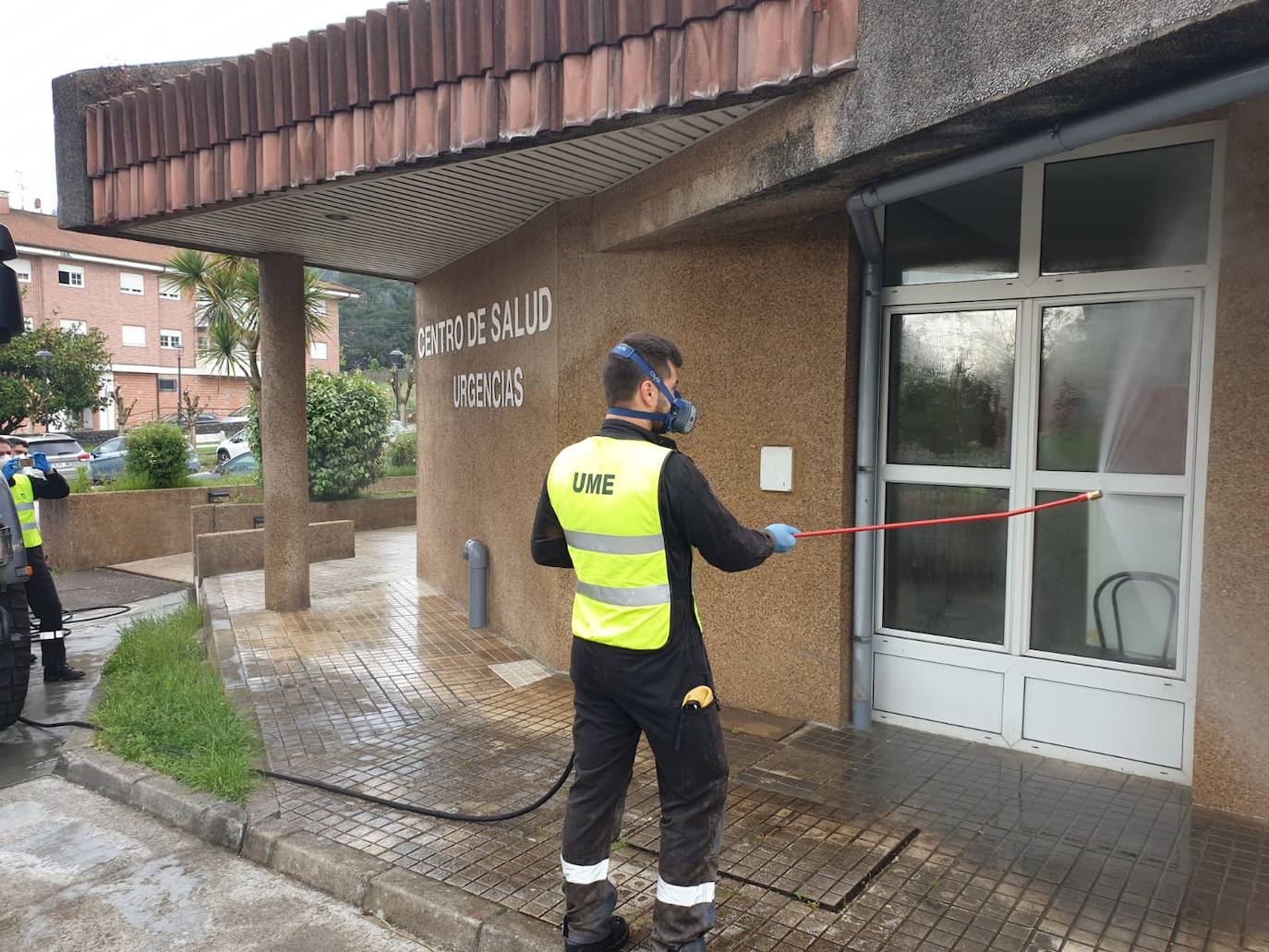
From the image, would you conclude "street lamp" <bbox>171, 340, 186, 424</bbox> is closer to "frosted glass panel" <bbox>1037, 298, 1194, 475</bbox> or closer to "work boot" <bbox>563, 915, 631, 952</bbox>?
"frosted glass panel" <bbox>1037, 298, 1194, 475</bbox>

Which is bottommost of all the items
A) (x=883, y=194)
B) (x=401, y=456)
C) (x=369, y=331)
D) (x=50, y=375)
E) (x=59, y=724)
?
(x=59, y=724)

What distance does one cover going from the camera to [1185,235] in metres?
4.25

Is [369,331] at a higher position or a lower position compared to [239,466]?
higher

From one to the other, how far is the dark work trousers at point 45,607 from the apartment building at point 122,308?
33061 millimetres

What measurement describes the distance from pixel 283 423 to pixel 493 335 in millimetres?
2111

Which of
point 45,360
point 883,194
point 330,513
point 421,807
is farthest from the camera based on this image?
point 45,360

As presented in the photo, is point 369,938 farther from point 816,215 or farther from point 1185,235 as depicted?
point 1185,235

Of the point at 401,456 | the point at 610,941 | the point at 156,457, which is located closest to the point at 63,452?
the point at 401,456

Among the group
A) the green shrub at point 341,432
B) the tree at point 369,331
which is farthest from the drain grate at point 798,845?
the tree at point 369,331

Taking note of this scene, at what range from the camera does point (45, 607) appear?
7.16 m

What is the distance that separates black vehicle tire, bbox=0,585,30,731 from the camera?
566 cm

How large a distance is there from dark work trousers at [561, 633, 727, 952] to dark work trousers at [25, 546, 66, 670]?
5.95 m

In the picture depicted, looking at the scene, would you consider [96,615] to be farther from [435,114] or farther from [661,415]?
[661,415]

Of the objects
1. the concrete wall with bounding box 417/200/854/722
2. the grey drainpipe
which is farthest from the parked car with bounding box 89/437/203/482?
the grey drainpipe
